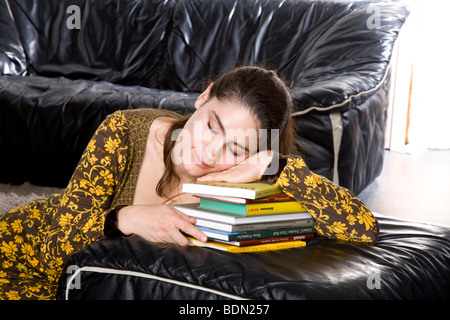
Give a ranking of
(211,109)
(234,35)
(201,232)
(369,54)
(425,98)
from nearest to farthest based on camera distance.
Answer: (201,232)
(211,109)
(369,54)
(234,35)
(425,98)

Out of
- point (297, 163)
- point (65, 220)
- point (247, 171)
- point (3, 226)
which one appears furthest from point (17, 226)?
point (297, 163)

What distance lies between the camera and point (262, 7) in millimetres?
3703

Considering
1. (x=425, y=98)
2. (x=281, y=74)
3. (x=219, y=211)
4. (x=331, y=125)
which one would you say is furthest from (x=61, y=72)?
(x=219, y=211)

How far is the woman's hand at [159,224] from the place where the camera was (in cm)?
132

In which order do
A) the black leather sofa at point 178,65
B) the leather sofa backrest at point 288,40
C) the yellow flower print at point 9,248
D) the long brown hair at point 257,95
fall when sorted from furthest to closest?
the leather sofa backrest at point 288,40
the black leather sofa at point 178,65
the yellow flower print at point 9,248
the long brown hair at point 257,95

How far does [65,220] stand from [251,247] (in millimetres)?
465

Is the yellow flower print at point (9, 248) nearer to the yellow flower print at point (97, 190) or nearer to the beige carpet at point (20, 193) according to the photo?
the yellow flower print at point (97, 190)

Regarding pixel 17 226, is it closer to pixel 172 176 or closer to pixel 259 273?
pixel 172 176

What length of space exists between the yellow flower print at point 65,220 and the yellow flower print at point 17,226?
1.11 ft

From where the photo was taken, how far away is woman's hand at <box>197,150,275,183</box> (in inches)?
56.2

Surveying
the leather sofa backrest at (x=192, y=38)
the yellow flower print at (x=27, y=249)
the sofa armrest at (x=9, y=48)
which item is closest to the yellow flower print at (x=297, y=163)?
the yellow flower print at (x=27, y=249)

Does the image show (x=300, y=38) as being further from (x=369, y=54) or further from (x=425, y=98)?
(x=425, y=98)

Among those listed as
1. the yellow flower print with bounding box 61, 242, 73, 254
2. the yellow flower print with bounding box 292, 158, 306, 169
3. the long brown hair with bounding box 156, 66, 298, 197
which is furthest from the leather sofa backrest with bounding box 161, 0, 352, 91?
the yellow flower print with bounding box 61, 242, 73, 254
